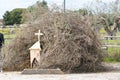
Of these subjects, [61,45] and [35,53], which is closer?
[61,45]

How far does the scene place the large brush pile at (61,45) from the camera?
16078 millimetres

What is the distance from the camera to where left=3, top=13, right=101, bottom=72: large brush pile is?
16078mm

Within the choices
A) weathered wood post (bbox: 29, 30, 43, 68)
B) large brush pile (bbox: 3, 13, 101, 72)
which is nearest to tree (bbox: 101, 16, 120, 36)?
large brush pile (bbox: 3, 13, 101, 72)

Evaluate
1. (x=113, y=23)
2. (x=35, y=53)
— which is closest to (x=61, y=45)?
(x=35, y=53)

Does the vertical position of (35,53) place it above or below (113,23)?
below

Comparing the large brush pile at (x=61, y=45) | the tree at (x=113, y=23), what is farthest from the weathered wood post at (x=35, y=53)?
the tree at (x=113, y=23)

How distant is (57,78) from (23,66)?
354cm

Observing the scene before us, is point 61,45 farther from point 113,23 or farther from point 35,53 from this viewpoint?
point 113,23

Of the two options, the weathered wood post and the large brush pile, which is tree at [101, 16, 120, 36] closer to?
the large brush pile

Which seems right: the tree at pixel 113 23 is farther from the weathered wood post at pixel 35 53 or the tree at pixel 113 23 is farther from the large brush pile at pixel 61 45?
the weathered wood post at pixel 35 53

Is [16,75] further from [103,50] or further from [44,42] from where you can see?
[103,50]

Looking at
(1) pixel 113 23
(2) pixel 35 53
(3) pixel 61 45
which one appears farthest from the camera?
(1) pixel 113 23

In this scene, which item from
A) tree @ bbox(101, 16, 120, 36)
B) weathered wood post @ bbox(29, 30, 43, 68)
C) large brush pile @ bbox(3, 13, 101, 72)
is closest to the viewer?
large brush pile @ bbox(3, 13, 101, 72)

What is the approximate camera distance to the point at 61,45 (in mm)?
16328
